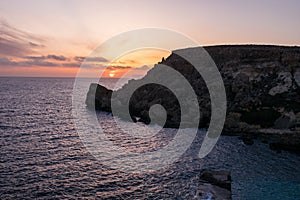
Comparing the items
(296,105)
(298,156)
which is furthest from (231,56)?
(298,156)

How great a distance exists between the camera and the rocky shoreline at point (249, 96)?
→ 188 feet

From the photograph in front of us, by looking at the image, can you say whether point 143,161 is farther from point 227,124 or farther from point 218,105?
point 218,105

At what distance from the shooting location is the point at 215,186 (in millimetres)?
29172

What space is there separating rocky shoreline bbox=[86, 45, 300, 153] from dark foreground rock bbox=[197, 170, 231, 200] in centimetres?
2075

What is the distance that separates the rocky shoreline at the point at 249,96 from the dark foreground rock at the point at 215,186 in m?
20.8

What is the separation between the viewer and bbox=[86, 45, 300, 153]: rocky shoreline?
5738 cm

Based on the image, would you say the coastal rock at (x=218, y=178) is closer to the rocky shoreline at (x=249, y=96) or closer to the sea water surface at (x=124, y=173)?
the sea water surface at (x=124, y=173)

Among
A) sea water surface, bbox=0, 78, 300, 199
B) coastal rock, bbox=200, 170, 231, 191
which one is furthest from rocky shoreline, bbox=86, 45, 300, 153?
coastal rock, bbox=200, 170, 231, 191

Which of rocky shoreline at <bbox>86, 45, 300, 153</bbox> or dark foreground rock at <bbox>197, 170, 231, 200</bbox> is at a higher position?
rocky shoreline at <bbox>86, 45, 300, 153</bbox>

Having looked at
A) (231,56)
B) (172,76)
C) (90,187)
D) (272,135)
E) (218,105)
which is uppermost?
(231,56)

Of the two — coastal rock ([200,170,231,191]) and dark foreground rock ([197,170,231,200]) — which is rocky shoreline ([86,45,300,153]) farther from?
dark foreground rock ([197,170,231,200])

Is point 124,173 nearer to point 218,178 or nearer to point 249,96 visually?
point 218,178

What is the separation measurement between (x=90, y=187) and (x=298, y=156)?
33770 millimetres

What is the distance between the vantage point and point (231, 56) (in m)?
83.2
